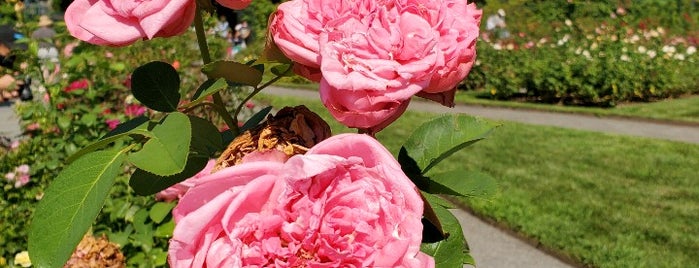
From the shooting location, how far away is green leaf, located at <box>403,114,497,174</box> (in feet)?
2.96

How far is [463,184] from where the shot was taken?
0.85 m

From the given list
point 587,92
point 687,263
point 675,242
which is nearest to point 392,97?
point 687,263

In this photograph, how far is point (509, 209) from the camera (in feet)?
16.9

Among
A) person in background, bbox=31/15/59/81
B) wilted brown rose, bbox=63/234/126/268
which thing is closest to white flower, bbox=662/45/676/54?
person in background, bbox=31/15/59/81

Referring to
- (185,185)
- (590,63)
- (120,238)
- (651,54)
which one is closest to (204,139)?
(185,185)

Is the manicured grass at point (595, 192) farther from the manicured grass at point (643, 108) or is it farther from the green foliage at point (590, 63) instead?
the green foliage at point (590, 63)

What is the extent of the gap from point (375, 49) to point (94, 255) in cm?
180

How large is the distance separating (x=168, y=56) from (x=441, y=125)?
737 centimetres

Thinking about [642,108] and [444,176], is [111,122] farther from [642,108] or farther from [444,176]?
[642,108]

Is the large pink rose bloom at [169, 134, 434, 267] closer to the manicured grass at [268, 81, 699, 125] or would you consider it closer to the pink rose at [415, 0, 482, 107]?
the pink rose at [415, 0, 482, 107]

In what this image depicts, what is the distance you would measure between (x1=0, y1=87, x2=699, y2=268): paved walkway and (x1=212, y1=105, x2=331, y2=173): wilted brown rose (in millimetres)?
3856

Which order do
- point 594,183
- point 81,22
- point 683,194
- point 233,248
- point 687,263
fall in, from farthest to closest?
point 594,183 → point 683,194 → point 687,263 → point 81,22 → point 233,248

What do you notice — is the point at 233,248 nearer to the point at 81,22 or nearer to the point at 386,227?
the point at 386,227

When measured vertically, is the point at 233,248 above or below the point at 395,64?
below
